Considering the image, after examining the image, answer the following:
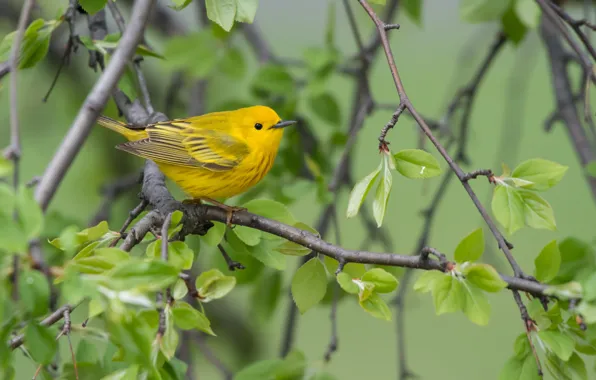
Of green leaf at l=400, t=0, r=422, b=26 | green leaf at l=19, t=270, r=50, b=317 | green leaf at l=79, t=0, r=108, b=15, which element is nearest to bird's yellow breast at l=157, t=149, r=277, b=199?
green leaf at l=400, t=0, r=422, b=26

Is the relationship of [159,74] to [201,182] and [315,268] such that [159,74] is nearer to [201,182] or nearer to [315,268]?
[201,182]

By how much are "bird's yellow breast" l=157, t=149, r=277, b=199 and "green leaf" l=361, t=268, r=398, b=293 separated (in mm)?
1085

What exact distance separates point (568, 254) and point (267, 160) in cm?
115

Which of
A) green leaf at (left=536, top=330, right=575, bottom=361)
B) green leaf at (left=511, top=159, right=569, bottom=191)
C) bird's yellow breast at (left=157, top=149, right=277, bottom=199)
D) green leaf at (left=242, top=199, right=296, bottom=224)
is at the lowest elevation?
bird's yellow breast at (left=157, top=149, right=277, bottom=199)

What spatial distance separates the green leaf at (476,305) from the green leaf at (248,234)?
521mm

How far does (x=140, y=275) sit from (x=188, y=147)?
4.79ft

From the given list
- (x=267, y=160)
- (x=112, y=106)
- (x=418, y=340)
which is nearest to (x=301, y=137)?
(x=267, y=160)

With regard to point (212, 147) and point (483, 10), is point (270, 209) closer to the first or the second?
point (212, 147)

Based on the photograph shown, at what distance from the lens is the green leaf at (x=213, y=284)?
50.4 inches

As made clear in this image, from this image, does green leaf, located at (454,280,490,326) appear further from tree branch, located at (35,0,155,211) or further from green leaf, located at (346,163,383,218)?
tree branch, located at (35,0,155,211)

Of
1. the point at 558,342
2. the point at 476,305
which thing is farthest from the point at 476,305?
the point at 558,342

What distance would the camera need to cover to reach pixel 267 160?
2520 millimetres

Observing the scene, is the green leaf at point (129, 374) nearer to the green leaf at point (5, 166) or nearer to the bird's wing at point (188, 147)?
the green leaf at point (5, 166)

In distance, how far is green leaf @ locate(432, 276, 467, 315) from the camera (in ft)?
3.98
